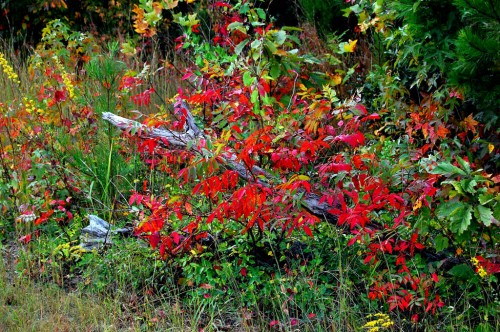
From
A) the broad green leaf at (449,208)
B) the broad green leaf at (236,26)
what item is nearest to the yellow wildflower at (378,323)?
the broad green leaf at (449,208)

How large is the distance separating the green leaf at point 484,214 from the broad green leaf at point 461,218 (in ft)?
0.11

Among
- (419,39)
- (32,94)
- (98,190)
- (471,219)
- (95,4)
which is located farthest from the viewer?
(95,4)

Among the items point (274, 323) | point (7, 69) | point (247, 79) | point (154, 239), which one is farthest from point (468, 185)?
point (7, 69)

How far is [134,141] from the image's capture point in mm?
5504

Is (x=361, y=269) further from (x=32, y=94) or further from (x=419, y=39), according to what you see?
(x=32, y=94)

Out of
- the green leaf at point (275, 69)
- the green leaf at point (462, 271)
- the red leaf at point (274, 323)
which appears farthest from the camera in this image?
→ the green leaf at point (275, 69)

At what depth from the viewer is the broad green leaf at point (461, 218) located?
344cm

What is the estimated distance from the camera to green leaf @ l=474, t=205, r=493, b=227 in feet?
11.1

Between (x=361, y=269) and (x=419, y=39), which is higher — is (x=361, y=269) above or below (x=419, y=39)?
below

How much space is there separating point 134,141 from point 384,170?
229 centimetres

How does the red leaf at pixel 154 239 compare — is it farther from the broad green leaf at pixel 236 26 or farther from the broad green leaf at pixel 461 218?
the broad green leaf at pixel 461 218

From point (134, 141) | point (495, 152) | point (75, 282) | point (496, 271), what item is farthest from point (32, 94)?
point (496, 271)

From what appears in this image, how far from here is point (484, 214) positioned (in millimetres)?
3408

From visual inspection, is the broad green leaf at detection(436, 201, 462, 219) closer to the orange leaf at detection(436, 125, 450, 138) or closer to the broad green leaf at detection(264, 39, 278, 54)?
the orange leaf at detection(436, 125, 450, 138)
